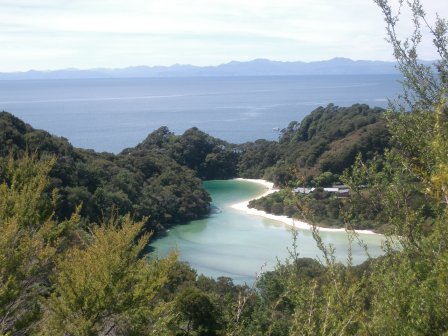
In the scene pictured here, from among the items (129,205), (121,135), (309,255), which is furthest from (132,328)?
(121,135)

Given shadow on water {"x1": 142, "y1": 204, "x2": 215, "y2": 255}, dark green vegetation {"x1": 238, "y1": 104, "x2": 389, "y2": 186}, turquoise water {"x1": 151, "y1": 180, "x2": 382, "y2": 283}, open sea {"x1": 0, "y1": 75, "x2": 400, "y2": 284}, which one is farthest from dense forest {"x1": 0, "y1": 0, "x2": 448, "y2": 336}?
dark green vegetation {"x1": 238, "y1": 104, "x2": 389, "y2": 186}

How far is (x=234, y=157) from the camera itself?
1766 inches

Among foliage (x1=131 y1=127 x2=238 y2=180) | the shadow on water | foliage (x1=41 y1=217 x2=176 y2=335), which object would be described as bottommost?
the shadow on water

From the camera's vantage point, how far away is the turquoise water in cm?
2083

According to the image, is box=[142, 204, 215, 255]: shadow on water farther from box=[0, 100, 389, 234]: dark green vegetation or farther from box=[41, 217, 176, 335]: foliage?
box=[41, 217, 176, 335]: foliage

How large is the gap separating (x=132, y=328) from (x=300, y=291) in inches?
123

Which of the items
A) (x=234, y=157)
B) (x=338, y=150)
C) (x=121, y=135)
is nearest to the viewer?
(x=338, y=150)

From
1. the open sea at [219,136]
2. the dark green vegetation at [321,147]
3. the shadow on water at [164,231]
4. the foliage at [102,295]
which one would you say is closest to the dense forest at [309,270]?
the foliage at [102,295]

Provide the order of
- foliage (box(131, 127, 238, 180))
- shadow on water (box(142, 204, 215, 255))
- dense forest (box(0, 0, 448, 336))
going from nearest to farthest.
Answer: dense forest (box(0, 0, 448, 336)), shadow on water (box(142, 204, 215, 255)), foliage (box(131, 127, 238, 180))

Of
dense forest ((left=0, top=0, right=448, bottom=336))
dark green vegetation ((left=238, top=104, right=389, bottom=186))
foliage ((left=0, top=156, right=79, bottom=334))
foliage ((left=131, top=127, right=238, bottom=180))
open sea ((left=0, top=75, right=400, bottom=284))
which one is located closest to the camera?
dense forest ((left=0, top=0, right=448, bottom=336))

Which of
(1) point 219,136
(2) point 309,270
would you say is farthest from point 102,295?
(1) point 219,136

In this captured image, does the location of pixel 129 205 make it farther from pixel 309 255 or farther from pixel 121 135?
pixel 121 135

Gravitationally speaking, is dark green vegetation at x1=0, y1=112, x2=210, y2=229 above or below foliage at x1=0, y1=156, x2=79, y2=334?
below

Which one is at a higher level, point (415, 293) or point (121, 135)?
point (415, 293)
